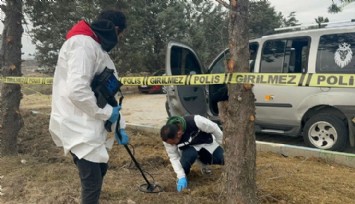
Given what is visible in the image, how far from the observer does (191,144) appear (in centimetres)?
422

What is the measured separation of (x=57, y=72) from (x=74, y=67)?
311 mm

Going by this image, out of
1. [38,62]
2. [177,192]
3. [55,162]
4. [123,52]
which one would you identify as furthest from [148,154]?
[38,62]

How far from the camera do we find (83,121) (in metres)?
2.73

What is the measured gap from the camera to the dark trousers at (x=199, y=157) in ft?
13.5

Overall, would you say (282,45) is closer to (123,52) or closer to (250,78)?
(250,78)

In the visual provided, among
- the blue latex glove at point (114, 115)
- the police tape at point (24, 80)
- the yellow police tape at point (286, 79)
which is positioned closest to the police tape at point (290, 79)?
the yellow police tape at point (286, 79)

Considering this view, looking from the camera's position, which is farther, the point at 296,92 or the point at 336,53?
the point at 296,92

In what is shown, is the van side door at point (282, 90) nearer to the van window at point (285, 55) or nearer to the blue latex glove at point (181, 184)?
the van window at point (285, 55)

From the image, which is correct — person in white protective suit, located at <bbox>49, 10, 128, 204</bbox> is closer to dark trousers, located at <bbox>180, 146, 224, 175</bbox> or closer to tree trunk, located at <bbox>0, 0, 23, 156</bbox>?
dark trousers, located at <bbox>180, 146, 224, 175</bbox>

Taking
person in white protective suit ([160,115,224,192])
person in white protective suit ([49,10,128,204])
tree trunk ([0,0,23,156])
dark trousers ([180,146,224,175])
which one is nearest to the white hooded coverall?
person in white protective suit ([49,10,128,204])

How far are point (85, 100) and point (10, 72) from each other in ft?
11.4

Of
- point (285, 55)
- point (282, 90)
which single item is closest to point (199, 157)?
point (282, 90)

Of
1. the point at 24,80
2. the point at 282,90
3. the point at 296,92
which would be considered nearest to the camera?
the point at 24,80

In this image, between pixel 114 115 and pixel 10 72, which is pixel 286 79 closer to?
pixel 114 115
